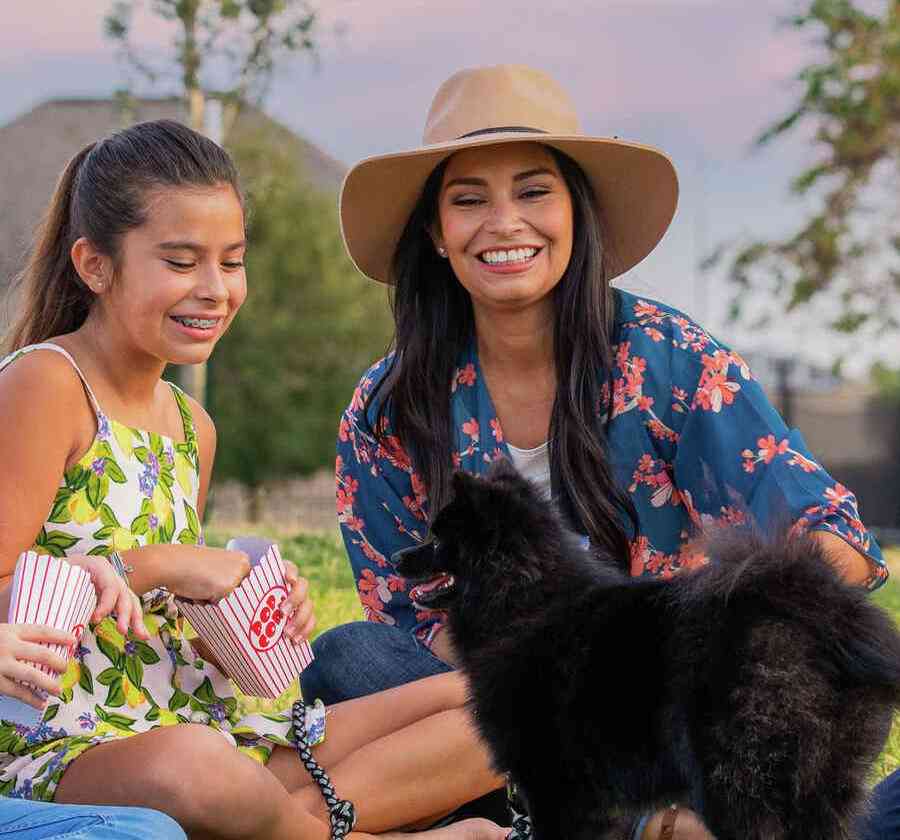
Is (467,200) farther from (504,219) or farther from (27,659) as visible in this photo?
(27,659)

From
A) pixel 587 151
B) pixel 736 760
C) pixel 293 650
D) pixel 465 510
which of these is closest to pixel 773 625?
pixel 736 760

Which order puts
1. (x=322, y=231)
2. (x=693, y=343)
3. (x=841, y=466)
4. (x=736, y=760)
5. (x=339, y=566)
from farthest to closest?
(x=322, y=231) < (x=841, y=466) < (x=339, y=566) < (x=693, y=343) < (x=736, y=760)

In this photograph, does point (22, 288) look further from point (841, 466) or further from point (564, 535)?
point (841, 466)

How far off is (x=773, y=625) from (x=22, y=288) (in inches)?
87.0

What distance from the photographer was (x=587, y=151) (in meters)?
3.79

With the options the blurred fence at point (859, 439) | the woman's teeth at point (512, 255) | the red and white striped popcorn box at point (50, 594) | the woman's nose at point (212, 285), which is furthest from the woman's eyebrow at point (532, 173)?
the blurred fence at point (859, 439)

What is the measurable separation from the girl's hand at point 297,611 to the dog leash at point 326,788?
0.31 metres

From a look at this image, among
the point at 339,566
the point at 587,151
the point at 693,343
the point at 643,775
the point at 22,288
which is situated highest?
the point at 587,151

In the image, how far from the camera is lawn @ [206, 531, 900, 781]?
4551 millimetres

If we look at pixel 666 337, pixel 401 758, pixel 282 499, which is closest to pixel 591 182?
pixel 666 337

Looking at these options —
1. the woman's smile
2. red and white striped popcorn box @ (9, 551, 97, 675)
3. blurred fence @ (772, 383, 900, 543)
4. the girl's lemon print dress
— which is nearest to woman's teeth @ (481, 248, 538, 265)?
the woman's smile

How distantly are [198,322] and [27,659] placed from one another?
1121 millimetres

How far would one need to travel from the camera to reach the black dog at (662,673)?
8.55ft

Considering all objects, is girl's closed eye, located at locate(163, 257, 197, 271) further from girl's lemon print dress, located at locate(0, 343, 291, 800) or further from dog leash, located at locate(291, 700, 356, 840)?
dog leash, located at locate(291, 700, 356, 840)
